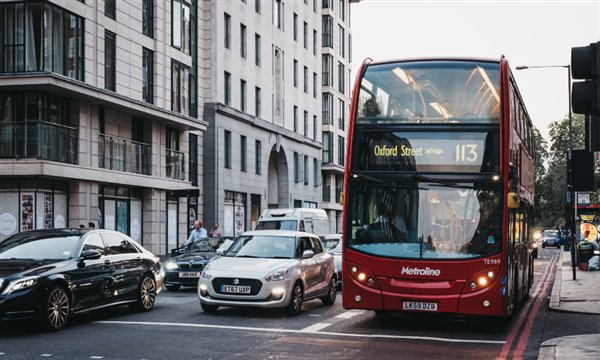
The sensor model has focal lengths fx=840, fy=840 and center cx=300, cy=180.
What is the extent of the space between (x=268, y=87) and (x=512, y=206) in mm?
39080

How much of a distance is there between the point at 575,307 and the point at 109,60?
21543 mm

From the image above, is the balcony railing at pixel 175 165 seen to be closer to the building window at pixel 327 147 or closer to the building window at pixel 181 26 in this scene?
the building window at pixel 181 26

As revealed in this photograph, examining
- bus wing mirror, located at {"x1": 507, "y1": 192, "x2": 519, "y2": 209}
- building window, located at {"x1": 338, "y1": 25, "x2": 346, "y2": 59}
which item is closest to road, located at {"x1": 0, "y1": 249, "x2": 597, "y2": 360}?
bus wing mirror, located at {"x1": 507, "y1": 192, "x2": 519, "y2": 209}

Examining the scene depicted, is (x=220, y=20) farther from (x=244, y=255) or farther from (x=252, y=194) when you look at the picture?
(x=244, y=255)

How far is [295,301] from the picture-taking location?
584 inches

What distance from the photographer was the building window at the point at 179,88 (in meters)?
37.8

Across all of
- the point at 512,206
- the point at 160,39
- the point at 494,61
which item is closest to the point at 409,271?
the point at 512,206

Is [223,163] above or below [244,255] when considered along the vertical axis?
above

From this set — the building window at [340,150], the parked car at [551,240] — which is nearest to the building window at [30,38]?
the building window at [340,150]

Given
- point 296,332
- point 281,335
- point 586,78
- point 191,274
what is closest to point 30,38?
point 191,274

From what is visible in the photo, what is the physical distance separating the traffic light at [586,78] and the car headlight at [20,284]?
7588mm

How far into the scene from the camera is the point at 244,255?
15656 mm

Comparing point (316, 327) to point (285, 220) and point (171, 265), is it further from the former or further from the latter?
point (285, 220)

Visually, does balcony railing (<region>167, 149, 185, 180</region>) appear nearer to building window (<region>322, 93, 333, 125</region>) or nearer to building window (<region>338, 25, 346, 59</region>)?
building window (<region>322, 93, 333, 125</region>)
